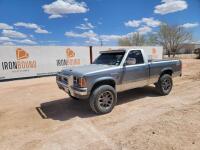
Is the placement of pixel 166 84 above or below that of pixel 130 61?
below

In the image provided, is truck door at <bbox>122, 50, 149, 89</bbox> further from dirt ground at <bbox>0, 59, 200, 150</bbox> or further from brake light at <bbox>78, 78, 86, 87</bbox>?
brake light at <bbox>78, 78, 86, 87</bbox>

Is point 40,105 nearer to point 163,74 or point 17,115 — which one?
point 17,115

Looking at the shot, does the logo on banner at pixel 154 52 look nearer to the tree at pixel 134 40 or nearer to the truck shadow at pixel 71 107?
the truck shadow at pixel 71 107

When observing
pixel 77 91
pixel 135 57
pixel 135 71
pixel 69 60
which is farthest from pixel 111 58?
pixel 69 60

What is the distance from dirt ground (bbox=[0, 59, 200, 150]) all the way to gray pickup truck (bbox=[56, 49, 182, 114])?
0.46 meters

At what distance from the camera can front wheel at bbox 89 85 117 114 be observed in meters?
5.19

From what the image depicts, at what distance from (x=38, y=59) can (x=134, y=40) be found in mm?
48386

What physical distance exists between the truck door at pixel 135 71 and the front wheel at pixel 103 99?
0.66 meters

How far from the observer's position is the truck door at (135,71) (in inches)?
233

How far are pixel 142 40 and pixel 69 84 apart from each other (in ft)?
180

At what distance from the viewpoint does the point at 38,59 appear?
14.9m

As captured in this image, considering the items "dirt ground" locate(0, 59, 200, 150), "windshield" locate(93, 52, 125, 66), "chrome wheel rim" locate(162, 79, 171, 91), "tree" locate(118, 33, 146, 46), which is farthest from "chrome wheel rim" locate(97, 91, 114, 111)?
"tree" locate(118, 33, 146, 46)

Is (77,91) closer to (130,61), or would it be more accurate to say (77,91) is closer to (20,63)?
(130,61)

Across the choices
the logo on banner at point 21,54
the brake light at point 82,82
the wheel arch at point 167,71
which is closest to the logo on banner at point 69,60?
the logo on banner at point 21,54
